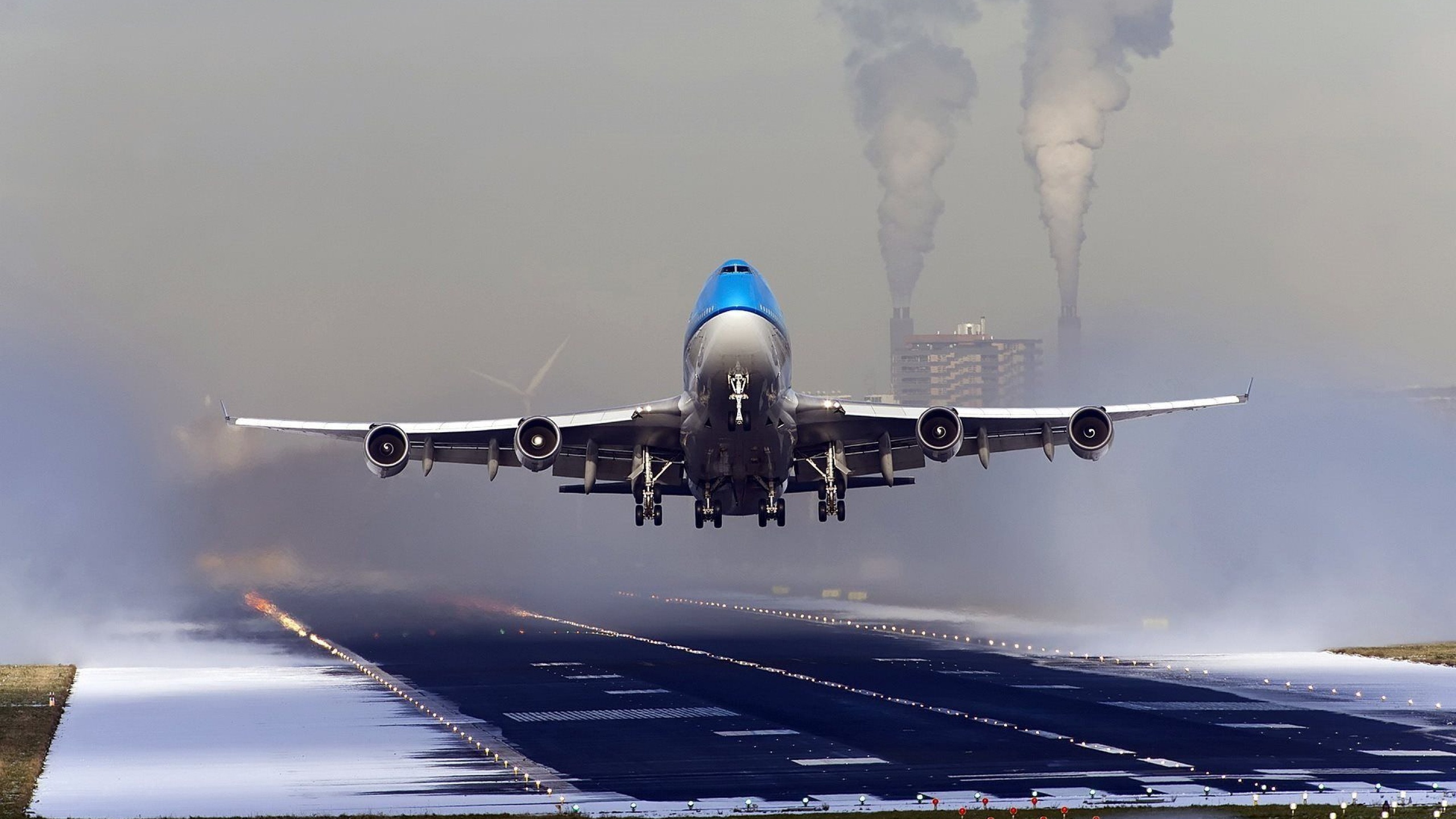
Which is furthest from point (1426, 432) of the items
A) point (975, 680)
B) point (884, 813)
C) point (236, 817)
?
point (236, 817)

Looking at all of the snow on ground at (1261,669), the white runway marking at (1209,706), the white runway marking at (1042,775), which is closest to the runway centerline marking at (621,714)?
the white runway marking at (1042,775)

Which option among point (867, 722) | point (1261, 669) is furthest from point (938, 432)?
point (1261, 669)

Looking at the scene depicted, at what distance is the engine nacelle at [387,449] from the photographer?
152 ft

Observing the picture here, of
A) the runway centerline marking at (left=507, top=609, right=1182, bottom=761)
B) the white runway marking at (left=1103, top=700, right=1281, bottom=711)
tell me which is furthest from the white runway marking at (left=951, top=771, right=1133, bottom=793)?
the white runway marking at (left=1103, top=700, right=1281, bottom=711)

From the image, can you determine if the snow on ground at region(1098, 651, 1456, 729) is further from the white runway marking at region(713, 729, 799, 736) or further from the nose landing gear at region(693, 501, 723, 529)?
the nose landing gear at region(693, 501, 723, 529)

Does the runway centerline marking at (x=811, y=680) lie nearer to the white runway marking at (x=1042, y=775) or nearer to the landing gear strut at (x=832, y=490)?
the white runway marking at (x=1042, y=775)

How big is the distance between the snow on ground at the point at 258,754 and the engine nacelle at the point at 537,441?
7.91m

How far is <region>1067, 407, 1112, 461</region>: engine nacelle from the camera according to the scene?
46.7 metres

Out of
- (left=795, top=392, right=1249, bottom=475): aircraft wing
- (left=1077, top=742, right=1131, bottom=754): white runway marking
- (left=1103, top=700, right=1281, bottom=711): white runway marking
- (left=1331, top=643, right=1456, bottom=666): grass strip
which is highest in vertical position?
(left=795, top=392, right=1249, bottom=475): aircraft wing

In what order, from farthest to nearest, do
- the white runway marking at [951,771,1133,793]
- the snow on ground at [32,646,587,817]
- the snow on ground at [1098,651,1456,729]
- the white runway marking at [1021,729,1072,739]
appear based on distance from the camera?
the snow on ground at [1098,651,1456,729] → the white runway marking at [1021,729,1072,739] → the white runway marking at [951,771,1133,793] → the snow on ground at [32,646,587,817]

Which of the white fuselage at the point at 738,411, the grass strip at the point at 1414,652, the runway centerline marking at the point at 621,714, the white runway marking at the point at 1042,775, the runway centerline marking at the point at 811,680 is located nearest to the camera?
the white runway marking at the point at 1042,775

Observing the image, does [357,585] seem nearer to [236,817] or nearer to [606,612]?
[606,612]

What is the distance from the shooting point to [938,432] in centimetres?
4522

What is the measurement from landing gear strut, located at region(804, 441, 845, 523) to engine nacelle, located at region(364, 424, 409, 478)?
39.0ft
